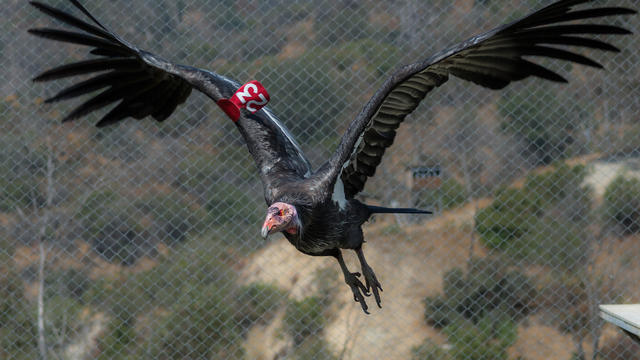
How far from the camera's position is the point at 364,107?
227 centimetres

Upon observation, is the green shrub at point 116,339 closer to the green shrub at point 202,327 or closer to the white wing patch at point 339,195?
the green shrub at point 202,327

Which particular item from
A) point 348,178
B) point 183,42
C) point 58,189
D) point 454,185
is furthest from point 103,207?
point 348,178

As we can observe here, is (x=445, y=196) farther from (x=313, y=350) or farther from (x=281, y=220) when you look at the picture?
(x=281, y=220)

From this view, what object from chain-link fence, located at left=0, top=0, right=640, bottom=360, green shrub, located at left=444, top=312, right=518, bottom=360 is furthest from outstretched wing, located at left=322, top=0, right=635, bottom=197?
green shrub, located at left=444, top=312, right=518, bottom=360

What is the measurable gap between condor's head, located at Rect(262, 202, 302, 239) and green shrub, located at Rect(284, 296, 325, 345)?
291 centimetres

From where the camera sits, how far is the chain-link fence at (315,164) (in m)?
4.82

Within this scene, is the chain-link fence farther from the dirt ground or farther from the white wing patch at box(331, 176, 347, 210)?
the white wing patch at box(331, 176, 347, 210)

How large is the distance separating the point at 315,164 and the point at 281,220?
120 inches

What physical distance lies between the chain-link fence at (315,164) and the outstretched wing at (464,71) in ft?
7.15

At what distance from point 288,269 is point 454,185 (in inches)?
59.0

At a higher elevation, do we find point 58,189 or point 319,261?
point 58,189

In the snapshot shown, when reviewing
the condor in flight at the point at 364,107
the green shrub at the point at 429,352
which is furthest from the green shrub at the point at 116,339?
the condor in flight at the point at 364,107

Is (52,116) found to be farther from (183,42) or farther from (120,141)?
(183,42)

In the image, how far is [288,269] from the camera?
Result: 221 inches
